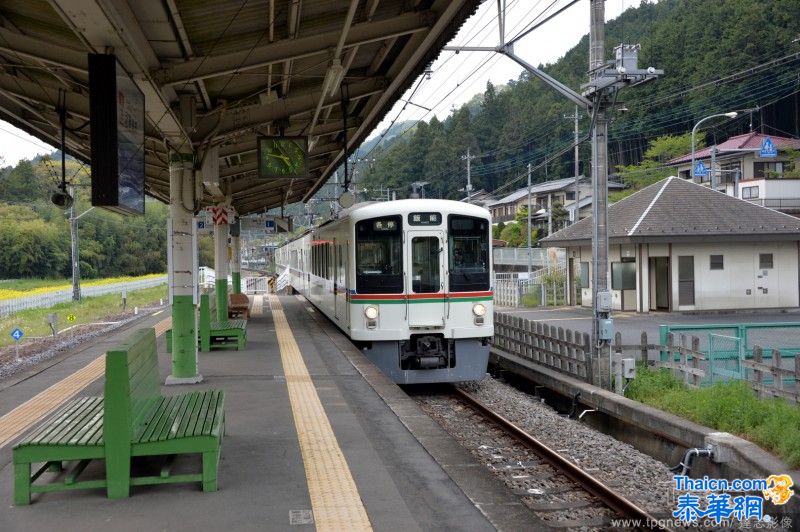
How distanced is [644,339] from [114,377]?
8.80 metres

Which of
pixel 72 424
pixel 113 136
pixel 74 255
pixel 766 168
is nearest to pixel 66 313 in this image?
pixel 74 255

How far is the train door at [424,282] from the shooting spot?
37.8ft

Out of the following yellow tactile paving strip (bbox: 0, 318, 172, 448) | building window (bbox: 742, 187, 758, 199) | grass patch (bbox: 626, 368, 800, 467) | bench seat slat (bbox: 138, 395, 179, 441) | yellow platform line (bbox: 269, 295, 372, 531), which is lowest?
grass patch (bbox: 626, 368, 800, 467)

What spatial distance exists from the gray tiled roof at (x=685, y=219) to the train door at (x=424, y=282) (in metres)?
11.0

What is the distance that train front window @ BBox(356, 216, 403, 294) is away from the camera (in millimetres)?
11578

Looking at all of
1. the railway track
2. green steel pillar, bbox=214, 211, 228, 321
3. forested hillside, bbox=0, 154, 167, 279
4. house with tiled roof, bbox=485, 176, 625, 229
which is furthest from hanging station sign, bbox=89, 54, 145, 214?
house with tiled roof, bbox=485, 176, 625, 229

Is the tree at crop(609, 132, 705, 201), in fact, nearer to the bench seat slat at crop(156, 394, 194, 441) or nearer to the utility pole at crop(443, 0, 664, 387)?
the utility pole at crop(443, 0, 664, 387)

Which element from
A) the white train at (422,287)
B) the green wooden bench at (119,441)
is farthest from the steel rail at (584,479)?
the green wooden bench at (119,441)

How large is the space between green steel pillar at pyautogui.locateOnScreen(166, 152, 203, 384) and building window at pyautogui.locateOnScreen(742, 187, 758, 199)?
1422 inches

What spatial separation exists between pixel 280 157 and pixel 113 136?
6.38m

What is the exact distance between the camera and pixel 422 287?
11531 millimetres

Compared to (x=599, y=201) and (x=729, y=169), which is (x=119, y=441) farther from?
(x=729, y=169)

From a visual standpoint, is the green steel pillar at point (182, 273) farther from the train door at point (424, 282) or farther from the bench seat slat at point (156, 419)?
the bench seat slat at point (156, 419)

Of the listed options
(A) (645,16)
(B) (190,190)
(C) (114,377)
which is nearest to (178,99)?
(B) (190,190)
